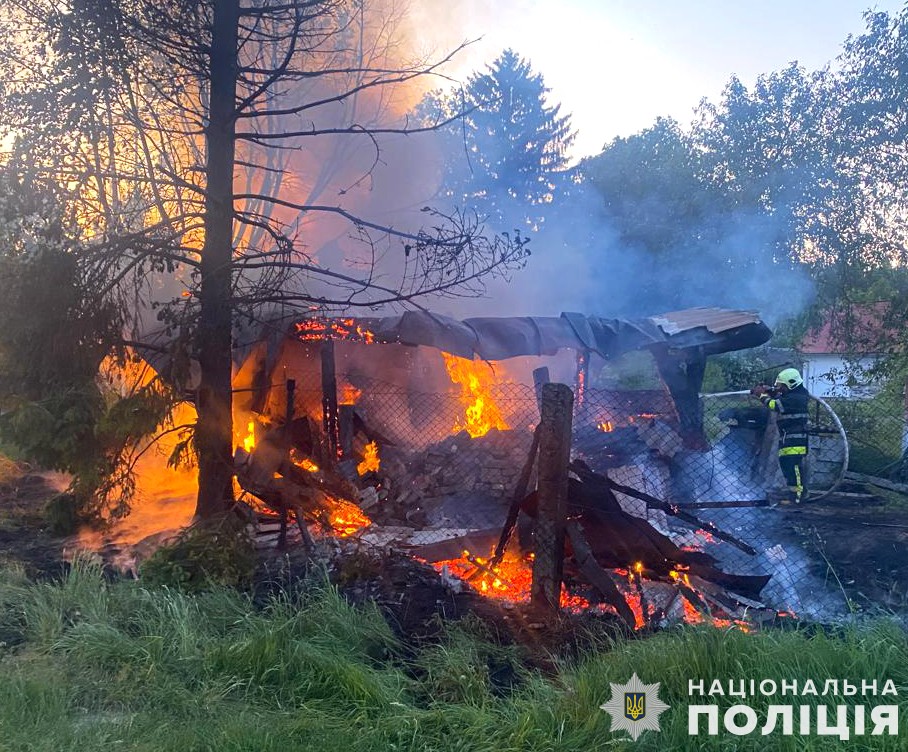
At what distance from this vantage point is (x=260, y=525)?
7.00 metres

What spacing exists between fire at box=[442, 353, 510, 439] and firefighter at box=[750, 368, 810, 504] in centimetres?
424

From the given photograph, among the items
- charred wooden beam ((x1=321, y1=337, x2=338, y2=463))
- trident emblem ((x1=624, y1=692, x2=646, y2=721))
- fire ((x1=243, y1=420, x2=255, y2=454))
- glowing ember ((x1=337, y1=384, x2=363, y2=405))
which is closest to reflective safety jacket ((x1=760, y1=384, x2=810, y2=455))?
charred wooden beam ((x1=321, y1=337, x2=338, y2=463))

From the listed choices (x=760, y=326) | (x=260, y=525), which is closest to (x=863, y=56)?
(x=760, y=326)

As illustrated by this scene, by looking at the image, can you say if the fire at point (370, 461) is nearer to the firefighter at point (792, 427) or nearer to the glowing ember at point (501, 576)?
the glowing ember at point (501, 576)

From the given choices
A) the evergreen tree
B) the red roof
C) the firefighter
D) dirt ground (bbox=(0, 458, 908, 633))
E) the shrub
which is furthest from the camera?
the evergreen tree

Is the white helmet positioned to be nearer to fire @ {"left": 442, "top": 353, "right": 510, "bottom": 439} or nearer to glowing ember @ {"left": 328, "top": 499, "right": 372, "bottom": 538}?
fire @ {"left": 442, "top": 353, "right": 510, "bottom": 439}

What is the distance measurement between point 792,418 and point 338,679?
23.3 ft

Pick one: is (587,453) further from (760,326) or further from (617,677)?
(617,677)

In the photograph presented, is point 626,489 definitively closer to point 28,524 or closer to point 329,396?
point 329,396

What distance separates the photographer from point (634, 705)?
121 inches

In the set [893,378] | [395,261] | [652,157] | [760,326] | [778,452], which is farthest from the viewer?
[652,157]

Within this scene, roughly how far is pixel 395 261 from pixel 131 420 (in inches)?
488

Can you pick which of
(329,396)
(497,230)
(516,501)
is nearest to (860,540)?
(516,501)

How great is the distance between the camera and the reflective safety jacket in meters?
8.35
